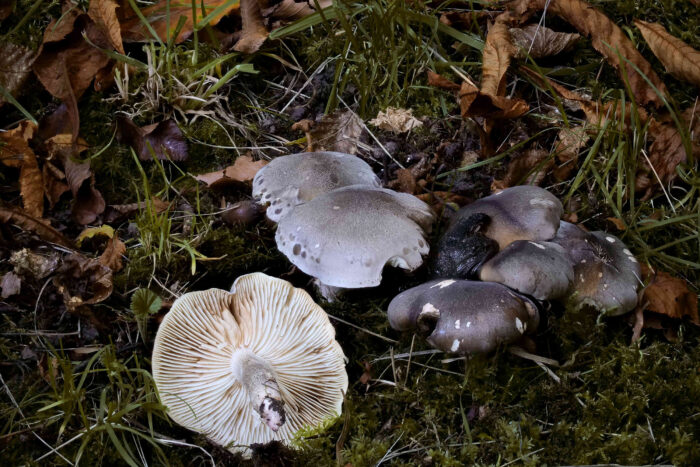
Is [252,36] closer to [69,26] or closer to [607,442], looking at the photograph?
[69,26]

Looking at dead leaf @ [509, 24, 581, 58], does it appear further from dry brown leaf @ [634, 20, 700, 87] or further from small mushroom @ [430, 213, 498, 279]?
small mushroom @ [430, 213, 498, 279]

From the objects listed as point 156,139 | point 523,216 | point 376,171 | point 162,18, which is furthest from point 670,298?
point 162,18

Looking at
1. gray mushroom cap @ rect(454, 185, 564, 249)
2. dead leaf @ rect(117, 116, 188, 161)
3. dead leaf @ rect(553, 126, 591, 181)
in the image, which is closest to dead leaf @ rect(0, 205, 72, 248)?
dead leaf @ rect(117, 116, 188, 161)

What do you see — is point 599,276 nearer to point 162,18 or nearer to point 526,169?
point 526,169

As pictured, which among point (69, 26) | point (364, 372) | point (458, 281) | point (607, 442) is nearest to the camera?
point (607, 442)

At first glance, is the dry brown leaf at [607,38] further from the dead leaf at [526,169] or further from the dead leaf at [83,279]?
the dead leaf at [83,279]

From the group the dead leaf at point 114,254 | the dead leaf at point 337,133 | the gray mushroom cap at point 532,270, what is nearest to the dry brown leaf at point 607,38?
the dead leaf at point 337,133

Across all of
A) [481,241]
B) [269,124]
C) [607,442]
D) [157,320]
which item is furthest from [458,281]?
[269,124]
